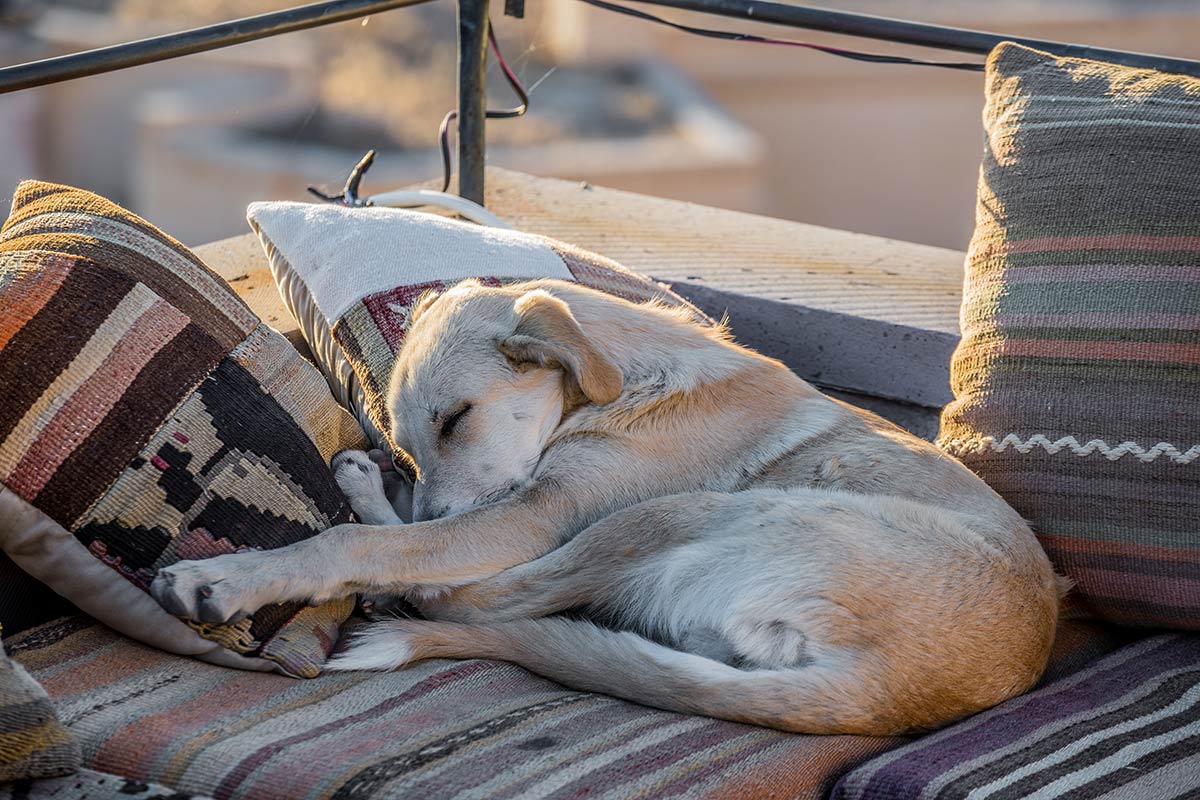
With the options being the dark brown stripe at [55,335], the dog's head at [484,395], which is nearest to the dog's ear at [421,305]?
the dog's head at [484,395]

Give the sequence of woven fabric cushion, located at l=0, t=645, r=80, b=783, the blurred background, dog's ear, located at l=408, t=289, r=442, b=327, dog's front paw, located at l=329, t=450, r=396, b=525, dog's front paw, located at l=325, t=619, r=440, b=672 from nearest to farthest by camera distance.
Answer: woven fabric cushion, located at l=0, t=645, r=80, b=783 < dog's front paw, located at l=325, t=619, r=440, b=672 < dog's front paw, located at l=329, t=450, r=396, b=525 < dog's ear, located at l=408, t=289, r=442, b=327 < the blurred background

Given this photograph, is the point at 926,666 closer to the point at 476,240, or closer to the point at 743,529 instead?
the point at 743,529

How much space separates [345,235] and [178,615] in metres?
1.30

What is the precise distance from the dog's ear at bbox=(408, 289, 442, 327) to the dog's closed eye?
0.31 meters

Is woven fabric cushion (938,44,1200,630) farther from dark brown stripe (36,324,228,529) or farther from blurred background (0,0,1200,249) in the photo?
blurred background (0,0,1200,249)

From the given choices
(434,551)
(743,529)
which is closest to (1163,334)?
(743,529)

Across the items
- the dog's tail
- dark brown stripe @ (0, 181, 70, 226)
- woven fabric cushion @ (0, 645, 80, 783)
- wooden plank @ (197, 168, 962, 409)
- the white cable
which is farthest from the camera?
the white cable

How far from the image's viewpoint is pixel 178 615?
2463 millimetres

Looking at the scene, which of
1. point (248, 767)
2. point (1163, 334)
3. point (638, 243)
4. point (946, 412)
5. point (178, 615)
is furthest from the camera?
point (638, 243)

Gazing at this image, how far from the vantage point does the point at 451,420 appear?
3.04 meters

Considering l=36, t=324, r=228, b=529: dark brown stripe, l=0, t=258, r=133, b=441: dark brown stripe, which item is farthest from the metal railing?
l=36, t=324, r=228, b=529: dark brown stripe

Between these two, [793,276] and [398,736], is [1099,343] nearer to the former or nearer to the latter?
[793,276]

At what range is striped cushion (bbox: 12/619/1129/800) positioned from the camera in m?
2.16

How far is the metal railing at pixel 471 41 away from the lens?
10.7ft
